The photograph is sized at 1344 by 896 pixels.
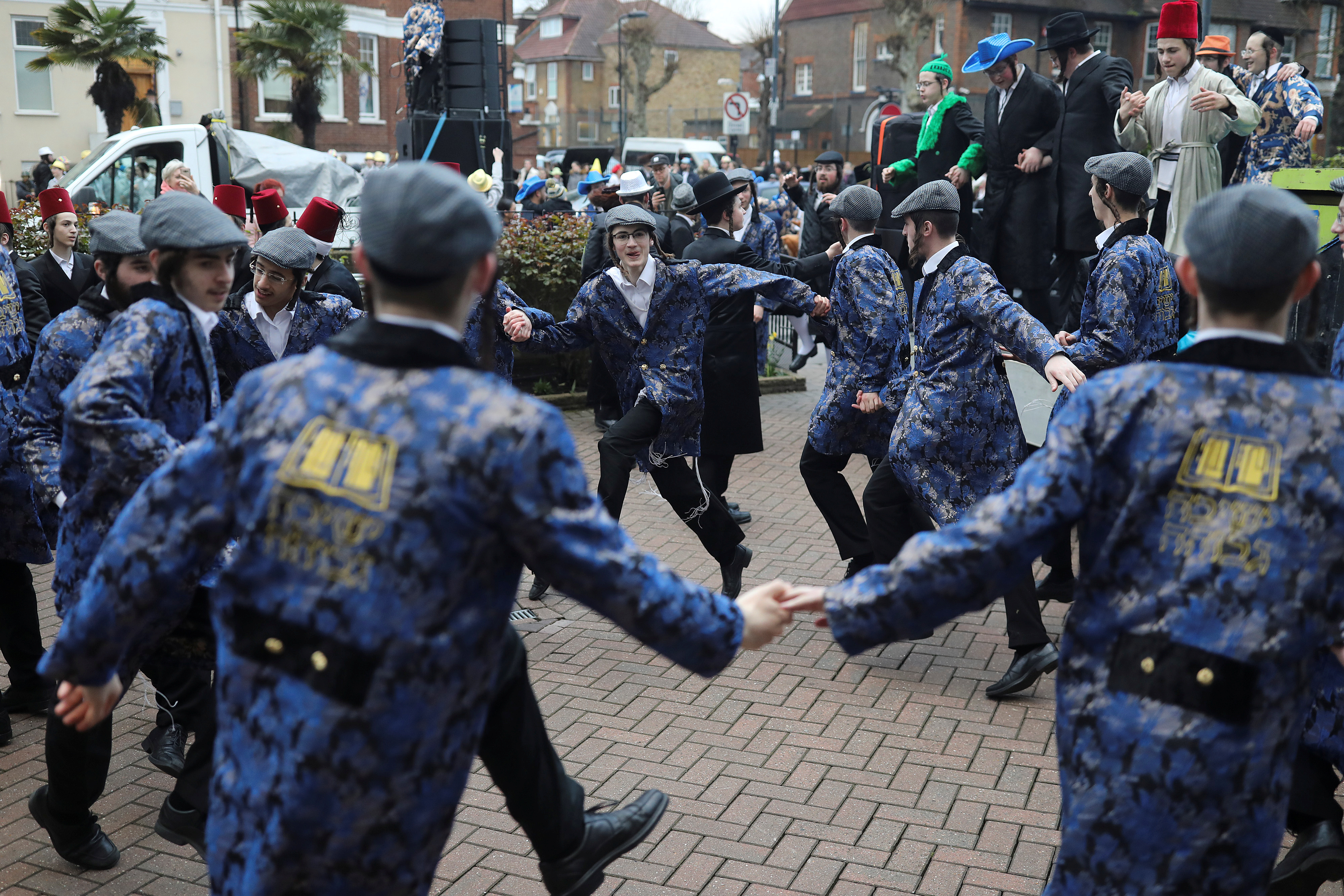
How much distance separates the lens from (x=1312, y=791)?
3.42 m

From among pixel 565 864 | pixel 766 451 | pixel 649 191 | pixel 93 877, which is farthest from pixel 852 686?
pixel 649 191

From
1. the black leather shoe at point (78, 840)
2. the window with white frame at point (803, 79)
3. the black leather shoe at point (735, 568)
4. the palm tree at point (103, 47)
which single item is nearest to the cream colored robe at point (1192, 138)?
the black leather shoe at point (735, 568)

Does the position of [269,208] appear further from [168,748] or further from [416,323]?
[416,323]

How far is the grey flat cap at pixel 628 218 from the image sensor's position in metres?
6.32

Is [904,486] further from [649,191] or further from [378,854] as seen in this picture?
[649,191]

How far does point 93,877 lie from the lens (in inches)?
152

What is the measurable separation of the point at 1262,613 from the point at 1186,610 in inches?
5.3

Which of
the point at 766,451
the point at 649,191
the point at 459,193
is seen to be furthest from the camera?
the point at 649,191

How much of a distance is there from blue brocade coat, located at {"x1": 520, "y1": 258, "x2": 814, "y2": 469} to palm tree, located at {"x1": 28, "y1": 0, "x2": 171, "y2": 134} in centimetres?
2323

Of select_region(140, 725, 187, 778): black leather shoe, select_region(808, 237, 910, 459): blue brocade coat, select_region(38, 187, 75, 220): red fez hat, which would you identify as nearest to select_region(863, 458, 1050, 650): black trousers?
select_region(808, 237, 910, 459): blue brocade coat

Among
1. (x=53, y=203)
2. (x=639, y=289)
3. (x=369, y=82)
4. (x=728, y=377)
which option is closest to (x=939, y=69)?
(x=728, y=377)

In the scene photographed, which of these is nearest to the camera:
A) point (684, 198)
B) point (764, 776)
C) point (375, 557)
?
point (375, 557)

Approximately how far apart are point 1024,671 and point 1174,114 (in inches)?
179

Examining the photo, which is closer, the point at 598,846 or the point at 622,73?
the point at 598,846
